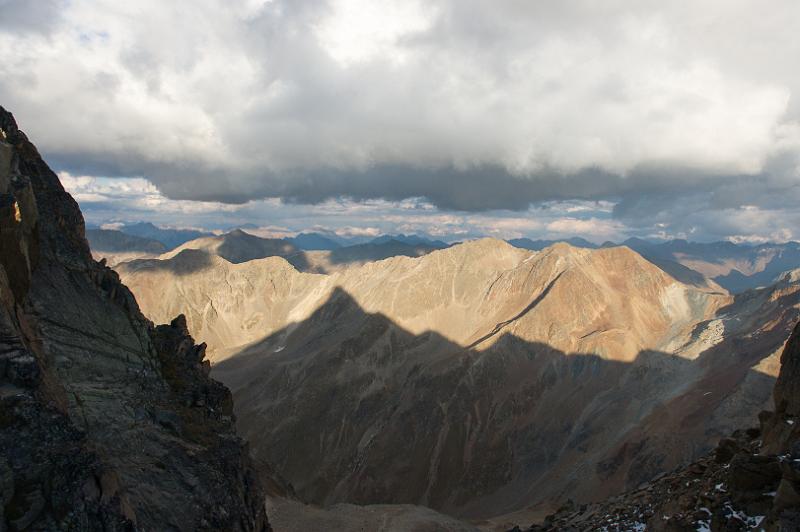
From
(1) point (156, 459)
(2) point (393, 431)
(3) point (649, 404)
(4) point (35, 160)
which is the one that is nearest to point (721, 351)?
(3) point (649, 404)

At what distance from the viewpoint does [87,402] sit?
32344mm

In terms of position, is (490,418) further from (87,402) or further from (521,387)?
(87,402)

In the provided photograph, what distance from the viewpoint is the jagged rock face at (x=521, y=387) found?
314 feet

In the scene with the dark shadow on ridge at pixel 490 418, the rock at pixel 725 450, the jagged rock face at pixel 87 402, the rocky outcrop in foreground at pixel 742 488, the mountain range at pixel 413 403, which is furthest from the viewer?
the dark shadow on ridge at pixel 490 418

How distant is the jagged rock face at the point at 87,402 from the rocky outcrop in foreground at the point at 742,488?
27.0 meters

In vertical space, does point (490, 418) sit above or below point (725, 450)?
below

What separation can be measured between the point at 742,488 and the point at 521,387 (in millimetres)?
107245

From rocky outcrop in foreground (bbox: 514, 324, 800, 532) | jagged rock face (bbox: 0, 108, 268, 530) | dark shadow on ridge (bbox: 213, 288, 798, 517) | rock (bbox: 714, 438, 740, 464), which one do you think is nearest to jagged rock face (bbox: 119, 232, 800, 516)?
dark shadow on ridge (bbox: 213, 288, 798, 517)

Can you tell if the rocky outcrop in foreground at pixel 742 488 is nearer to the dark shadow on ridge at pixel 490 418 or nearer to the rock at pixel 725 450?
the rock at pixel 725 450

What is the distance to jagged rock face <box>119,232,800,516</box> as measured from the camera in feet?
314

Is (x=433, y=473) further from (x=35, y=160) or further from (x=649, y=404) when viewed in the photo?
(x=35, y=160)

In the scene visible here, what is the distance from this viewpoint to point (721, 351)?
11256 centimetres

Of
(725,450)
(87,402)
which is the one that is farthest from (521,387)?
(87,402)

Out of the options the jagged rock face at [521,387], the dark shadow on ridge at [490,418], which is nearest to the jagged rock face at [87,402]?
the dark shadow on ridge at [490,418]
